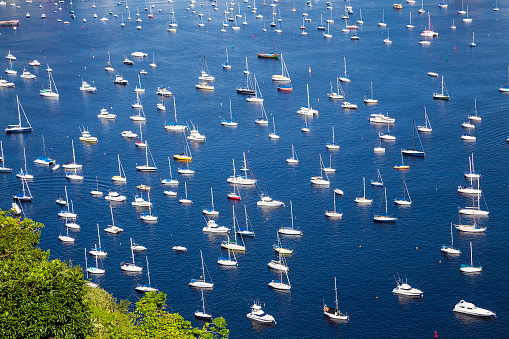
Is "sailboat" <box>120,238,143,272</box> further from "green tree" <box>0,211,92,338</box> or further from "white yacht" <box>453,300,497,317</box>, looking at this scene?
"green tree" <box>0,211,92,338</box>

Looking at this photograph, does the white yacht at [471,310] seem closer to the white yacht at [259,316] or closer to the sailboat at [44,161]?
the white yacht at [259,316]

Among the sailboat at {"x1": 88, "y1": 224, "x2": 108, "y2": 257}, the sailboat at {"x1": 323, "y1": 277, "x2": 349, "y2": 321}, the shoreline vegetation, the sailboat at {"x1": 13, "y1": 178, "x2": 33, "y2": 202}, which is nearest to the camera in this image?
the shoreline vegetation

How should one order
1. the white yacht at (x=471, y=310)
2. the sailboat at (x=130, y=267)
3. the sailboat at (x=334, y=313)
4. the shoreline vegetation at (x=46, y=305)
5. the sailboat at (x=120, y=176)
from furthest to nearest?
1. the sailboat at (x=120, y=176)
2. the sailboat at (x=130, y=267)
3. the sailboat at (x=334, y=313)
4. the white yacht at (x=471, y=310)
5. the shoreline vegetation at (x=46, y=305)

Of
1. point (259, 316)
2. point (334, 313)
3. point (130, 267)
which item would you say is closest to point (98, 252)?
point (130, 267)

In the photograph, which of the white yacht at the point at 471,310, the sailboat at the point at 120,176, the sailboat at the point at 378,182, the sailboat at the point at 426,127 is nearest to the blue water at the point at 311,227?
the white yacht at the point at 471,310

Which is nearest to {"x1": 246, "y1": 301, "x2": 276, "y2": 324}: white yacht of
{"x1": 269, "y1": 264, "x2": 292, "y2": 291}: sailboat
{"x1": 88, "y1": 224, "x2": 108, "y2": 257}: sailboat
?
{"x1": 269, "y1": 264, "x2": 292, "y2": 291}: sailboat

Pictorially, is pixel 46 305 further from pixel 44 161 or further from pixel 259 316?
pixel 44 161

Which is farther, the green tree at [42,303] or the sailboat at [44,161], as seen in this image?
the sailboat at [44,161]

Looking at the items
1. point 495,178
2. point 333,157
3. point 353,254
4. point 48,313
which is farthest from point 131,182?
point 48,313
